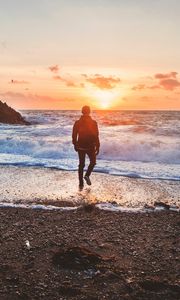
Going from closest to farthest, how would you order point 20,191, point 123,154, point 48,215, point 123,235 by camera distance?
1. point 123,235
2. point 48,215
3. point 20,191
4. point 123,154

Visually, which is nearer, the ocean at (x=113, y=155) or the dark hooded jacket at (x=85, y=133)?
the dark hooded jacket at (x=85, y=133)

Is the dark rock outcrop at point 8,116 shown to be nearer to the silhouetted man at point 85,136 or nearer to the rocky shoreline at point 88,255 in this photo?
the silhouetted man at point 85,136

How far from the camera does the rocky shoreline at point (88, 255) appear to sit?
437cm

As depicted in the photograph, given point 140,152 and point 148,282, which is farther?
point 140,152

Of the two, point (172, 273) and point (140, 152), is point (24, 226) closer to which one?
point (172, 273)

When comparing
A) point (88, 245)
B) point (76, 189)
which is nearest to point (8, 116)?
point (76, 189)

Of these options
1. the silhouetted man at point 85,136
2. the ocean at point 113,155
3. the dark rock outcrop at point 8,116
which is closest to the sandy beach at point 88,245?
the silhouetted man at point 85,136

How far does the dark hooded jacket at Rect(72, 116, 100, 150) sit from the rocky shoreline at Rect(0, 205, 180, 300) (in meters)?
2.72

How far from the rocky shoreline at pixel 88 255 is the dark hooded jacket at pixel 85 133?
272cm

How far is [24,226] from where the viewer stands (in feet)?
21.3

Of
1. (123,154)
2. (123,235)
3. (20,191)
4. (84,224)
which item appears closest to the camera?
(123,235)

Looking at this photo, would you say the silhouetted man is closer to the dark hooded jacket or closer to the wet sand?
the dark hooded jacket

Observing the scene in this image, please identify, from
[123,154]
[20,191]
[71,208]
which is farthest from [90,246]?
[123,154]

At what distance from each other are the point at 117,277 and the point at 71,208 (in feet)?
10.1
